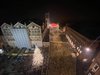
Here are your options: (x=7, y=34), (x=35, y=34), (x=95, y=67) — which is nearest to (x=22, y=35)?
(x=35, y=34)

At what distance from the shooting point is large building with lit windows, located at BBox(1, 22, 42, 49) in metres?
47.5

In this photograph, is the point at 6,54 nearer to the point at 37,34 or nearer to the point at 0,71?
the point at 0,71

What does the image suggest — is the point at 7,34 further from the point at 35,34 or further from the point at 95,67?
the point at 95,67

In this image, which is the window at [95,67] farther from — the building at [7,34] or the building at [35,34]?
the building at [7,34]

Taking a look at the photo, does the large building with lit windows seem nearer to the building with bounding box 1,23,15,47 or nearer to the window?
the building with bounding box 1,23,15,47

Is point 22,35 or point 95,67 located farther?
point 22,35

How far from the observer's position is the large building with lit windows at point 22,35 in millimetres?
47469

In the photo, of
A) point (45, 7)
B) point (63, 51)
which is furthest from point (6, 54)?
point (45, 7)

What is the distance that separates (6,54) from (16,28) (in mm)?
7808

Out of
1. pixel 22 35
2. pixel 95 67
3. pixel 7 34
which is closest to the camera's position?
pixel 95 67

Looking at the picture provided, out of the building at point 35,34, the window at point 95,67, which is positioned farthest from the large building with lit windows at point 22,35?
the window at point 95,67

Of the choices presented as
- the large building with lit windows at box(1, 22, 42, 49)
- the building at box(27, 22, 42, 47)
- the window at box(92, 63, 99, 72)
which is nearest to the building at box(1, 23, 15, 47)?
the large building with lit windows at box(1, 22, 42, 49)

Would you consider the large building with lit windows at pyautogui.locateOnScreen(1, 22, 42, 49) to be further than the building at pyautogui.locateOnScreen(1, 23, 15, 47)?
No

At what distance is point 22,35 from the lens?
48.8 m
